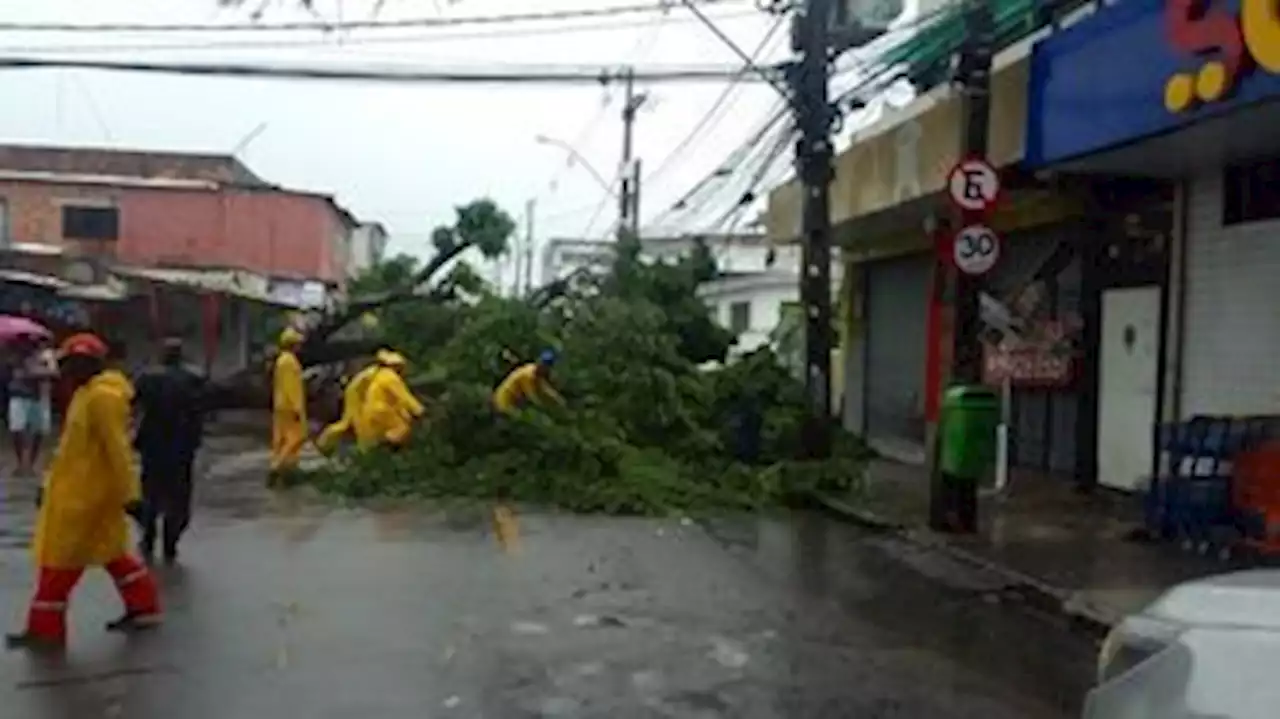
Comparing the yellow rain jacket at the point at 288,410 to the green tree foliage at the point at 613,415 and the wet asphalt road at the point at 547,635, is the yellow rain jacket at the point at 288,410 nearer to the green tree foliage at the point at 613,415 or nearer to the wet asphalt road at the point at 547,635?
the green tree foliage at the point at 613,415

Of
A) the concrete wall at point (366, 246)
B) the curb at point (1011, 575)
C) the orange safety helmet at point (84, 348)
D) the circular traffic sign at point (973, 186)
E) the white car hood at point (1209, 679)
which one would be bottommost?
the curb at point (1011, 575)

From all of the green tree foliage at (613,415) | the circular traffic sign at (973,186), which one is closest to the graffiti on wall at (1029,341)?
the green tree foliage at (613,415)

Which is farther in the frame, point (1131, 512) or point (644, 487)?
point (644, 487)

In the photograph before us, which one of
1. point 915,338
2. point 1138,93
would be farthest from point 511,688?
point 915,338

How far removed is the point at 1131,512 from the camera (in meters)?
16.9

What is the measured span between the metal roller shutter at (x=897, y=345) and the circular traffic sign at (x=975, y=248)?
1015 centimetres

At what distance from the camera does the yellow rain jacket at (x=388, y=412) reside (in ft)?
68.1

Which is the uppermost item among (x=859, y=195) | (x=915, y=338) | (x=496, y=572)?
(x=859, y=195)

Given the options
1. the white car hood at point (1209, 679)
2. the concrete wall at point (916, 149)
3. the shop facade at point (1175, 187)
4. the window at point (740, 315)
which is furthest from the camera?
the window at point (740, 315)

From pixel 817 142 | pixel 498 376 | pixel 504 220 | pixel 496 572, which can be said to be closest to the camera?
pixel 496 572

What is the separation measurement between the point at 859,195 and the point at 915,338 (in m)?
3.28

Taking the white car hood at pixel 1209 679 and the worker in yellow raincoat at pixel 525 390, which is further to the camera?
the worker in yellow raincoat at pixel 525 390

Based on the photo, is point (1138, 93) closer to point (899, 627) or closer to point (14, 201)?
point (899, 627)

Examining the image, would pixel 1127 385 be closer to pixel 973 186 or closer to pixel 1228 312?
pixel 1228 312
